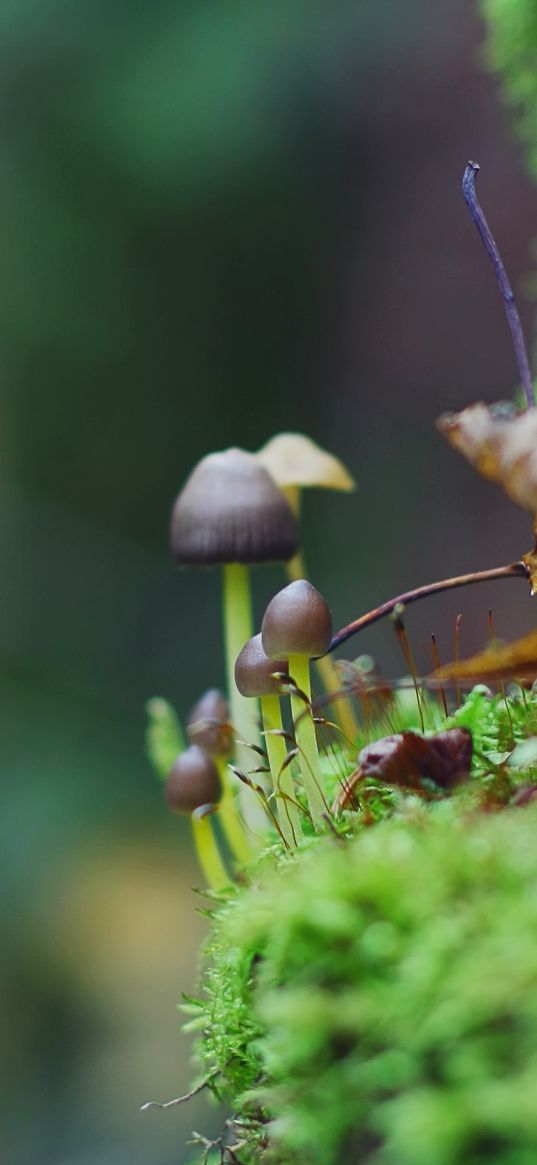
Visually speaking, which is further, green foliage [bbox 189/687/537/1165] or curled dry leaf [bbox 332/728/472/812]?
curled dry leaf [bbox 332/728/472/812]

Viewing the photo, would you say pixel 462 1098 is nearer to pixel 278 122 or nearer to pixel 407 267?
pixel 278 122

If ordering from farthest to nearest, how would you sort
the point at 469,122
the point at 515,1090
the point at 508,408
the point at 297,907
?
the point at 469,122 → the point at 508,408 → the point at 297,907 → the point at 515,1090

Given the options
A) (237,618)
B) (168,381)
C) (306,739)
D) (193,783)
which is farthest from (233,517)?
(168,381)

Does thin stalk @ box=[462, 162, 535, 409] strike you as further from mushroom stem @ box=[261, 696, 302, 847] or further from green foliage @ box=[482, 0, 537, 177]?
green foliage @ box=[482, 0, 537, 177]

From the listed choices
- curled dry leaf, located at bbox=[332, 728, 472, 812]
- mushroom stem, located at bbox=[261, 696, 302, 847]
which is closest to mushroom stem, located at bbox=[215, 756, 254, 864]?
mushroom stem, located at bbox=[261, 696, 302, 847]

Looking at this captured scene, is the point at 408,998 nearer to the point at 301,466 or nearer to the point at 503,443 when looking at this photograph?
the point at 503,443

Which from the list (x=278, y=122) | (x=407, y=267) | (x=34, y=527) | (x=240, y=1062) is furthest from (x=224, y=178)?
(x=240, y=1062)
